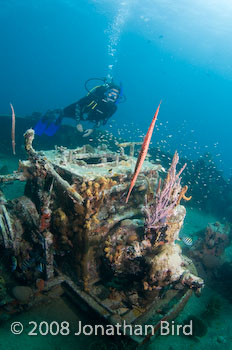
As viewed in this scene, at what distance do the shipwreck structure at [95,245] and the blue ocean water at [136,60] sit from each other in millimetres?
44683

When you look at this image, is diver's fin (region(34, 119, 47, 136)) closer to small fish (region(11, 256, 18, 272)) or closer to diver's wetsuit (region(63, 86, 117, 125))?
diver's wetsuit (region(63, 86, 117, 125))

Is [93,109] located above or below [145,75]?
below

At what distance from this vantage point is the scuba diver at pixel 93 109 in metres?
10.6

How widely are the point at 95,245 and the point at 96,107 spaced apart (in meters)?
8.32

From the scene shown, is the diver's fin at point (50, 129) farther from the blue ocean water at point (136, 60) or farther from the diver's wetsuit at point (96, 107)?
the blue ocean water at point (136, 60)

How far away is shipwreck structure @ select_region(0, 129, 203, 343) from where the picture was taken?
3951 millimetres

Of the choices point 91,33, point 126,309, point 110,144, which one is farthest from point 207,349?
point 91,33

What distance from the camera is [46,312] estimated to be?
13.2ft

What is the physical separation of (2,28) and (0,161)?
10673 cm

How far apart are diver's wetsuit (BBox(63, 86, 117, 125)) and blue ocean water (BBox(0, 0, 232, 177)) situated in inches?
1502

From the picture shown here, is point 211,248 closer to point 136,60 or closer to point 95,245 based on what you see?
point 95,245

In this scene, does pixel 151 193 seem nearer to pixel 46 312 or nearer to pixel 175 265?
pixel 175 265

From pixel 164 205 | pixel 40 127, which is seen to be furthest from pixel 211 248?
pixel 40 127

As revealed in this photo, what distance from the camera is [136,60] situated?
128m
